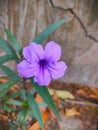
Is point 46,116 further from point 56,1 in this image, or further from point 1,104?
point 56,1

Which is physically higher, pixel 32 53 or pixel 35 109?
pixel 32 53

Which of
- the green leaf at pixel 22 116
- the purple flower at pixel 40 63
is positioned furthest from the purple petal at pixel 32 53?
the green leaf at pixel 22 116

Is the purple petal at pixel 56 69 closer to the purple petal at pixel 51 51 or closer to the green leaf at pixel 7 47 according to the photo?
the purple petal at pixel 51 51

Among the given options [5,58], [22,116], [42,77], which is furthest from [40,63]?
[22,116]

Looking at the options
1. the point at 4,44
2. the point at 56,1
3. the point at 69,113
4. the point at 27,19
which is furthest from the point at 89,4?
the point at 69,113

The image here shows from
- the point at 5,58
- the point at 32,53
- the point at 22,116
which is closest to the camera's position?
the point at 32,53

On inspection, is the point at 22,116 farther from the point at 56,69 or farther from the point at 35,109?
the point at 56,69

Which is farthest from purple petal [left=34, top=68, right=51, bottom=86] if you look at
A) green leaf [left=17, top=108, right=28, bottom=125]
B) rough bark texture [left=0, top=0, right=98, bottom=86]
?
rough bark texture [left=0, top=0, right=98, bottom=86]
